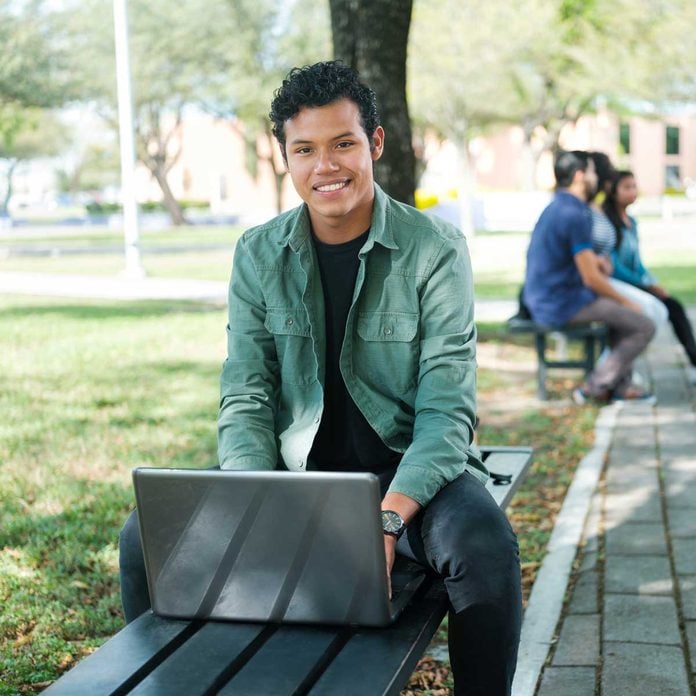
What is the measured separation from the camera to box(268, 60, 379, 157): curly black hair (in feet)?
9.73

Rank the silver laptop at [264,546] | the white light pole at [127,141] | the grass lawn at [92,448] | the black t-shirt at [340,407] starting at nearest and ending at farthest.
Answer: the silver laptop at [264,546] → the black t-shirt at [340,407] → the grass lawn at [92,448] → the white light pole at [127,141]

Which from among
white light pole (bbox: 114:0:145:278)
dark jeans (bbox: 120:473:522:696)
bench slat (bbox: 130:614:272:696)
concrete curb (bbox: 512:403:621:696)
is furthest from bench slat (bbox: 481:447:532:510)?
white light pole (bbox: 114:0:145:278)

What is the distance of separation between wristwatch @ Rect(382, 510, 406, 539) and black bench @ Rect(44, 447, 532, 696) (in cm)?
17

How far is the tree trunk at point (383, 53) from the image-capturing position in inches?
321

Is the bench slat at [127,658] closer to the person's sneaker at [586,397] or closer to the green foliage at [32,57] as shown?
the person's sneaker at [586,397]

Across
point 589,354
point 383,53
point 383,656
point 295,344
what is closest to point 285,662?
point 383,656

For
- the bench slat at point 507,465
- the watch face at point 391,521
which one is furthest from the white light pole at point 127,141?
the watch face at point 391,521

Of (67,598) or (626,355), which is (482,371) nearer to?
(626,355)

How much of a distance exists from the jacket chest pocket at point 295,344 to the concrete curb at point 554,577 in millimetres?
1127

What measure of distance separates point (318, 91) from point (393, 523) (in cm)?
116

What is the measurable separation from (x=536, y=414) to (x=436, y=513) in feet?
15.6

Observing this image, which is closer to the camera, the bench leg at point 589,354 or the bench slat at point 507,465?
the bench slat at point 507,465

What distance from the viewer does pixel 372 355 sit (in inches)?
120

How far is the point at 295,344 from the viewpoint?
3.10 meters
